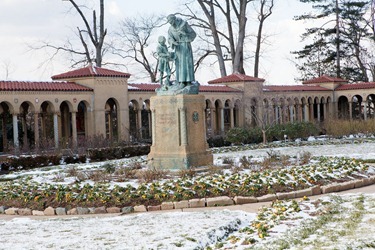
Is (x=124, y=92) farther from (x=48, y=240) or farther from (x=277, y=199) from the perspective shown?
(x=48, y=240)

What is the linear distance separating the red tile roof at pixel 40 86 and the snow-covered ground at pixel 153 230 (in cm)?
1546

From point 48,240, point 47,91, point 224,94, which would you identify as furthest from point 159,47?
point 224,94

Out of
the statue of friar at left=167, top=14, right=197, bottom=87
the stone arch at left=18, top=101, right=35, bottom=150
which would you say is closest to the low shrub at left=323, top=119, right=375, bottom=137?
the stone arch at left=18, top=101, right=35, bottom=150

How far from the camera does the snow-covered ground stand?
7363 millimetres

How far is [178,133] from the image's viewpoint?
1440 centimetres

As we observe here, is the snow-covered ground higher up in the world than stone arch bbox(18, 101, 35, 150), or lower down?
lower down

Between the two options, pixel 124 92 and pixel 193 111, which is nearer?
pixel 193 111

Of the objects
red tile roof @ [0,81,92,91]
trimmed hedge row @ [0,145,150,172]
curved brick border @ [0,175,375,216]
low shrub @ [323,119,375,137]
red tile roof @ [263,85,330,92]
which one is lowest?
curved brick border @ [0,175,375,216]

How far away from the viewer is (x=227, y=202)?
10516 millimetres

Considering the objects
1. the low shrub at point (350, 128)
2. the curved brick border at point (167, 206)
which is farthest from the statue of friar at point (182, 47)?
the low shrub at point (350, 128)

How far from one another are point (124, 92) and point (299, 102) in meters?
15.9

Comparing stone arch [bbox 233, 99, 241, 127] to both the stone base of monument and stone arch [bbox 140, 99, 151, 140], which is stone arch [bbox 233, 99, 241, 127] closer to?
stone arch [bbox 140, 99, 151, 140]

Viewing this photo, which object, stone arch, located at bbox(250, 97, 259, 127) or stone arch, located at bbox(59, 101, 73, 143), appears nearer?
stone arch, located at bbox(59, 101, 73, 143)

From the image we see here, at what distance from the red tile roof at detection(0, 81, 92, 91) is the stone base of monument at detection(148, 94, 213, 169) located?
39.0ft
